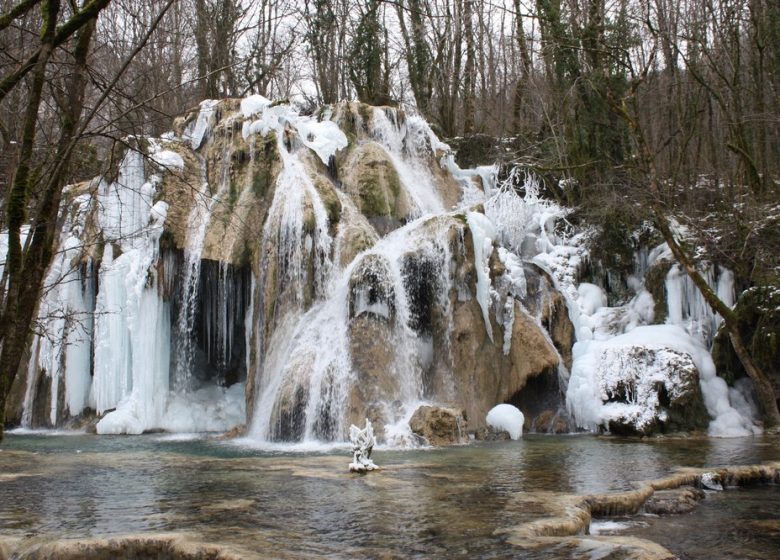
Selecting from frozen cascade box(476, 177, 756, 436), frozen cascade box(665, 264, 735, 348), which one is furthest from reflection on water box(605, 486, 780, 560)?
frozen cascade box(665, 264, 735, 348)

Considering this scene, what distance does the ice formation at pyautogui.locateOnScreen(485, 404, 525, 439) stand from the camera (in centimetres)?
1285

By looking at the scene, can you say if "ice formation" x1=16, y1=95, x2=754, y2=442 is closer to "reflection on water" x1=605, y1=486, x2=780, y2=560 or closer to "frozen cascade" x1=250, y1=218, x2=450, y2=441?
"frozen cascade" x1=250, y1=218, x2=450, y2=441

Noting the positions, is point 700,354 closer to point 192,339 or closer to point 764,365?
point 764,365

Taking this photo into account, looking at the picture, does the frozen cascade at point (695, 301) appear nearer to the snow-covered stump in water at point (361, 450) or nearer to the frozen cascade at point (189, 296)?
the snow-covered stump in water at point (361, 450)

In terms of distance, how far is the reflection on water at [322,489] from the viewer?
516 cm

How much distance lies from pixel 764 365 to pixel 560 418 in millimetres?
3717

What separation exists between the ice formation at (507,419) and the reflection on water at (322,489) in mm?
1240

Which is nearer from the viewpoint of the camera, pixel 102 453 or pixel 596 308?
pixel 102 453

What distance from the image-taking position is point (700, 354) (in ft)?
44.2

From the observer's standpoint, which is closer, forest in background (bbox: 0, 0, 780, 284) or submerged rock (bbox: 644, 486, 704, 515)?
submerged rock (bbox: 644, 486, 704, 515)

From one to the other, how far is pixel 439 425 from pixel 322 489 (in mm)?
4719

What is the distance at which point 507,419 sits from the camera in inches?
512

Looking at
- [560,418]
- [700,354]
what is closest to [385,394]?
[560,418]

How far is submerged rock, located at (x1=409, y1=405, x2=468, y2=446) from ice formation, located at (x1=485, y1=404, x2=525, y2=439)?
146 cm
